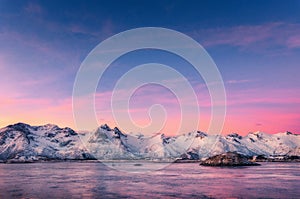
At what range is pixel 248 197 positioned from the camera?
174 feet

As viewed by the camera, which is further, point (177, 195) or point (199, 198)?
point (177, 195)

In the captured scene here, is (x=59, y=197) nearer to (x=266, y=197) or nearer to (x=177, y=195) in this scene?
(x=177, y=195)

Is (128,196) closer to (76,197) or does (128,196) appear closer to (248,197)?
(76,197)

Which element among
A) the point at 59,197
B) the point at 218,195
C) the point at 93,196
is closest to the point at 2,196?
the point at 59,197

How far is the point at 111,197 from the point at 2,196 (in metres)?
17.7

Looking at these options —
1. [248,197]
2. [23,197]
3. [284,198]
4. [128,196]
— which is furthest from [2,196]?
[284,198]

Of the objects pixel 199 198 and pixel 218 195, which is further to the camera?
pixel 218 195

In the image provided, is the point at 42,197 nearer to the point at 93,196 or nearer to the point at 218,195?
the point at 93,196

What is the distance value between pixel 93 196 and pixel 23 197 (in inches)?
430

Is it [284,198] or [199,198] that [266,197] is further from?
[199,198]

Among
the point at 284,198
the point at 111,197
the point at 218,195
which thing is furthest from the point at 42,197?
the point at 284,198

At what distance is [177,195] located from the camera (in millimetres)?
55031

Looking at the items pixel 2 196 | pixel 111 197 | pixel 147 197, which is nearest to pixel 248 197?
pixel 147 197

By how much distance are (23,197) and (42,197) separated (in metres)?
2.88
